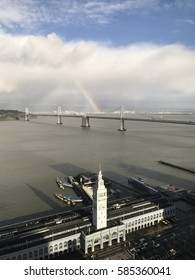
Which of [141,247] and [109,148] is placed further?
[109,148]

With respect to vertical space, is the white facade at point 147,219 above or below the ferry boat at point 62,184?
below

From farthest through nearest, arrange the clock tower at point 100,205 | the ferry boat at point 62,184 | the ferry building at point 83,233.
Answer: the ferry boat at point 62,184 → the clock tower at point 100,205 → the ferry building at point 83,233

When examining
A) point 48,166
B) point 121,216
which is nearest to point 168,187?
point 121,216

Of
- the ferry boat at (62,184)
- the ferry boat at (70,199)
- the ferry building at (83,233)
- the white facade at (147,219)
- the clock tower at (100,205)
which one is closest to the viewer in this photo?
the ferry building at (83,233)

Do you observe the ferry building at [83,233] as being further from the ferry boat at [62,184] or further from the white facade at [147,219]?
the ferry boat at [62,184]

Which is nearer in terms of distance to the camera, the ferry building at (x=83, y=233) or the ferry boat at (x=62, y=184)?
the ferry building at (x=83, y=233)

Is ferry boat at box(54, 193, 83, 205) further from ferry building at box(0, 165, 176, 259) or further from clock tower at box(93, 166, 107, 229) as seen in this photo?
clock tower at box(93, 166, 107, 229)

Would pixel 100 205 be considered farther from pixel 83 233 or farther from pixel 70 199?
pixel 70 199

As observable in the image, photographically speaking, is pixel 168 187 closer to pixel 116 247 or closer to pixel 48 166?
pixel 116 247

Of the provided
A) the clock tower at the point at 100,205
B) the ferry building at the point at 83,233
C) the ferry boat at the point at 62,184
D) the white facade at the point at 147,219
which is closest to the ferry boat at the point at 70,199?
the ferry boat at the point at 62,184

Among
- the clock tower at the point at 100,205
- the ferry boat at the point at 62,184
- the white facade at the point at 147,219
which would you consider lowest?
the white facade at the point at 147,219

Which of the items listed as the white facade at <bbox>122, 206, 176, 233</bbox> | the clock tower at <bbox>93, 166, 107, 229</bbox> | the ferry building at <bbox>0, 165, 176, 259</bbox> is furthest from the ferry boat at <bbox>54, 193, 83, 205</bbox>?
the clock tower at <bbox>93, 166, 107, 229</bbox>
